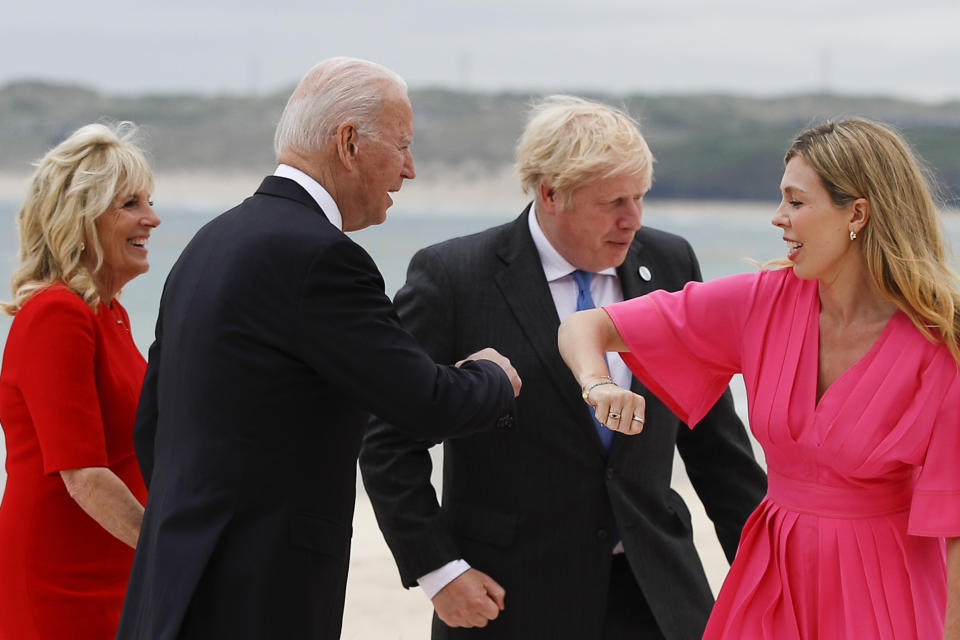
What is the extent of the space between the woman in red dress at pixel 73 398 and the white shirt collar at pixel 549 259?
1045 mm

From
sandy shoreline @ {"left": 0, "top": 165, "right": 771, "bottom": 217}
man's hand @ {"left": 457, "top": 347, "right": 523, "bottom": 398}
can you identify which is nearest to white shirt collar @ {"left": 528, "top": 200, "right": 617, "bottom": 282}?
man's hand @ {"left": 457, "top": 347, "right": 523, "bottom": 398}

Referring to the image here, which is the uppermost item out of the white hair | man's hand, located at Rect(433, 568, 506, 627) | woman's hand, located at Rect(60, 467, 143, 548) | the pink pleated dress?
the white hair

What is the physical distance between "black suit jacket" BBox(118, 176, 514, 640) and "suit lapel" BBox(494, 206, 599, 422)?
73 cm

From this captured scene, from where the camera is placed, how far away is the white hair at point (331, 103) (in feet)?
9.32

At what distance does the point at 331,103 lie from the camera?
2848 mm

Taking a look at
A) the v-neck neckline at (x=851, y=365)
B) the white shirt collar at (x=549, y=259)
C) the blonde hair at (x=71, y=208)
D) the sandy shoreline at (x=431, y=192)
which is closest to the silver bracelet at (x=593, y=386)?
the v-neck neckline at (x=851, y=365)

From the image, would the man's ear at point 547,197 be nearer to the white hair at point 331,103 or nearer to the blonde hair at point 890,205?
the white hair at point 331,103

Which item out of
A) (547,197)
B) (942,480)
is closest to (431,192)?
(547,197)

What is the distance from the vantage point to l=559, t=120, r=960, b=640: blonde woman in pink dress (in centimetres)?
255

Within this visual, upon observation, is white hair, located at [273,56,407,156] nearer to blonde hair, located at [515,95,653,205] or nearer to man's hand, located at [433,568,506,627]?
blonde hair, located at [515,95,653,205]

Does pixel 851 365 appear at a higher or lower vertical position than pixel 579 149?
lower

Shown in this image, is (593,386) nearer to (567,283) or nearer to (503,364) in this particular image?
(503,364)

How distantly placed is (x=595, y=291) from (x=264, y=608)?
4.61 ft

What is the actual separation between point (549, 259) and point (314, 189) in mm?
969
